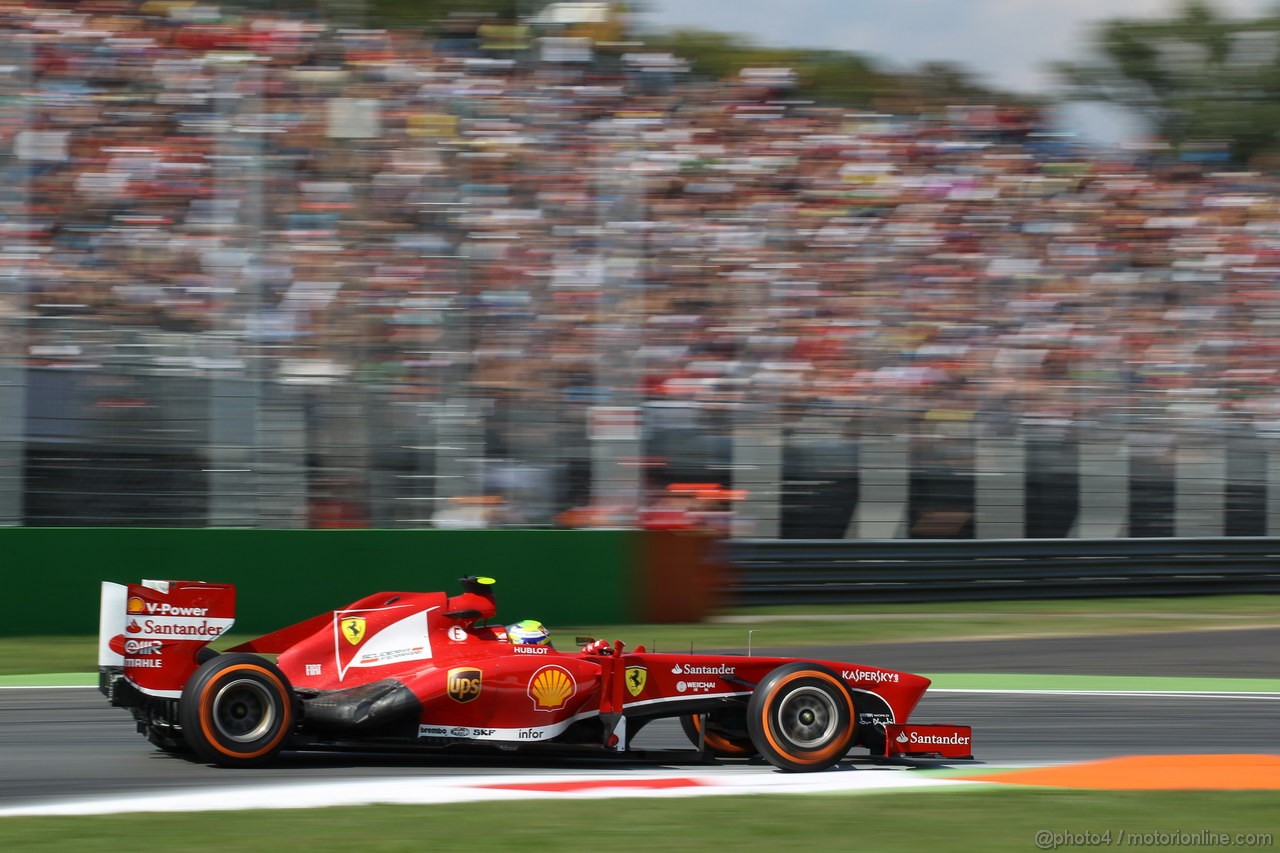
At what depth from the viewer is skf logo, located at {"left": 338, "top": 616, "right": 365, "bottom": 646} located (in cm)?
650

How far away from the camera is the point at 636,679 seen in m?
6.44

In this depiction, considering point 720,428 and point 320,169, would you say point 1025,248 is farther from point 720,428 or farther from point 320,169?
point 320,169

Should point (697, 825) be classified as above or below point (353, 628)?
below

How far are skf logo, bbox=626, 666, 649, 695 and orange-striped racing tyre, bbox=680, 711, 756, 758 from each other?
372mm

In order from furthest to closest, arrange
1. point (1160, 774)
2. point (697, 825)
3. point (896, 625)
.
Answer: point (896, 625) → point (1160, 774) → point (697, 825)

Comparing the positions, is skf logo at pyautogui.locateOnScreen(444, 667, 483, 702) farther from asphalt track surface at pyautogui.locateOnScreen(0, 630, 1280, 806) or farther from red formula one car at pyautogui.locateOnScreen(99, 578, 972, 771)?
asphalt track surface at pyautogui.locateOnScreen(0, 630, 1280, 806)

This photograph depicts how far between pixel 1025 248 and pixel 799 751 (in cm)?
1106

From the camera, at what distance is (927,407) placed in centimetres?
1364

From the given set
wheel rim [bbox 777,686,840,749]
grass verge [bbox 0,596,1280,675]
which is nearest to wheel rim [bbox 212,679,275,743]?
wheel rim [bbox 777,686,840,749]

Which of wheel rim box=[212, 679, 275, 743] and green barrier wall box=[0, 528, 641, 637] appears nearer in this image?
wheel rim box=[212, 679, 275, 743]

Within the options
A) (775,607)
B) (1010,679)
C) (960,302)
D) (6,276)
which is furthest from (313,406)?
(960,302)

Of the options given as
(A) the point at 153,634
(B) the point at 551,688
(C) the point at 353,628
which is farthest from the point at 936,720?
(A) the point at 153,634

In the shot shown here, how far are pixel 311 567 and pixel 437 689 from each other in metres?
5.49

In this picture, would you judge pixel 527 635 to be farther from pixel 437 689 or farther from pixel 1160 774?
pixel 1160 774
